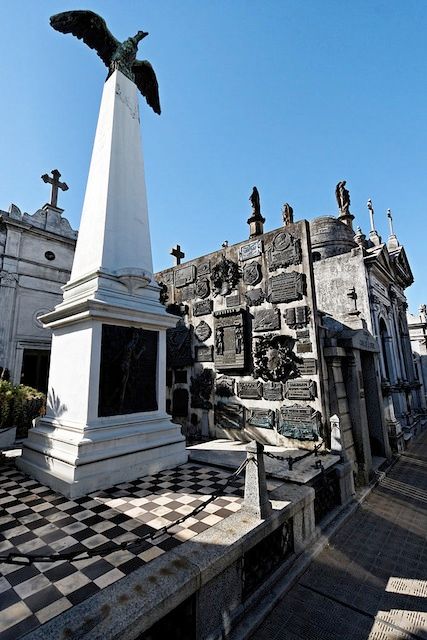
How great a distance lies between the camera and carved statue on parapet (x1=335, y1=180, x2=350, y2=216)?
19.2 meters

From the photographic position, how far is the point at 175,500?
492cm

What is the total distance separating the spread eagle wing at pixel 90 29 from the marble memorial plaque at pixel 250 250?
22.3ft

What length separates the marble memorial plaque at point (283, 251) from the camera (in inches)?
357

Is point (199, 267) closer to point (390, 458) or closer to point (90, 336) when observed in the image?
point (90, 336)

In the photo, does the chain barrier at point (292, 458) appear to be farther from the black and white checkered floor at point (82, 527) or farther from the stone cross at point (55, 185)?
the stone cross at point (55, 185)

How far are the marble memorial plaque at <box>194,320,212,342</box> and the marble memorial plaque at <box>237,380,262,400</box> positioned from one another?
2.15 meters

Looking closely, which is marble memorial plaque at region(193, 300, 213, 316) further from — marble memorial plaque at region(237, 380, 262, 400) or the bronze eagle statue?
the bronze eagle statue

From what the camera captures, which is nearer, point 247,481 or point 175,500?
point 247,481

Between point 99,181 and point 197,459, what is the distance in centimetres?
724

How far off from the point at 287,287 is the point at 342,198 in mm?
14586

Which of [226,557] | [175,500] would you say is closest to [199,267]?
[175,500]

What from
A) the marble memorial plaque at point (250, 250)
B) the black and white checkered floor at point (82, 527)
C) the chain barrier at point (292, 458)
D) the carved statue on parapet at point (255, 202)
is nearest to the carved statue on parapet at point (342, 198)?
the carved statue on parapet at point (255, 202)

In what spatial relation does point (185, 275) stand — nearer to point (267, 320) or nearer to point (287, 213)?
point (267, 320)

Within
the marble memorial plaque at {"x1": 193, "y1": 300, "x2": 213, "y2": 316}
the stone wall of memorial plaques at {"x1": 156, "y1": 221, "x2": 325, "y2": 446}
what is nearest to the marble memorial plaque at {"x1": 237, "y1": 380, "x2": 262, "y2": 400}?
the stone wall of memorial plaques at {"x1": 156, "y1": 221, "x2": 325, "y2": 446}
